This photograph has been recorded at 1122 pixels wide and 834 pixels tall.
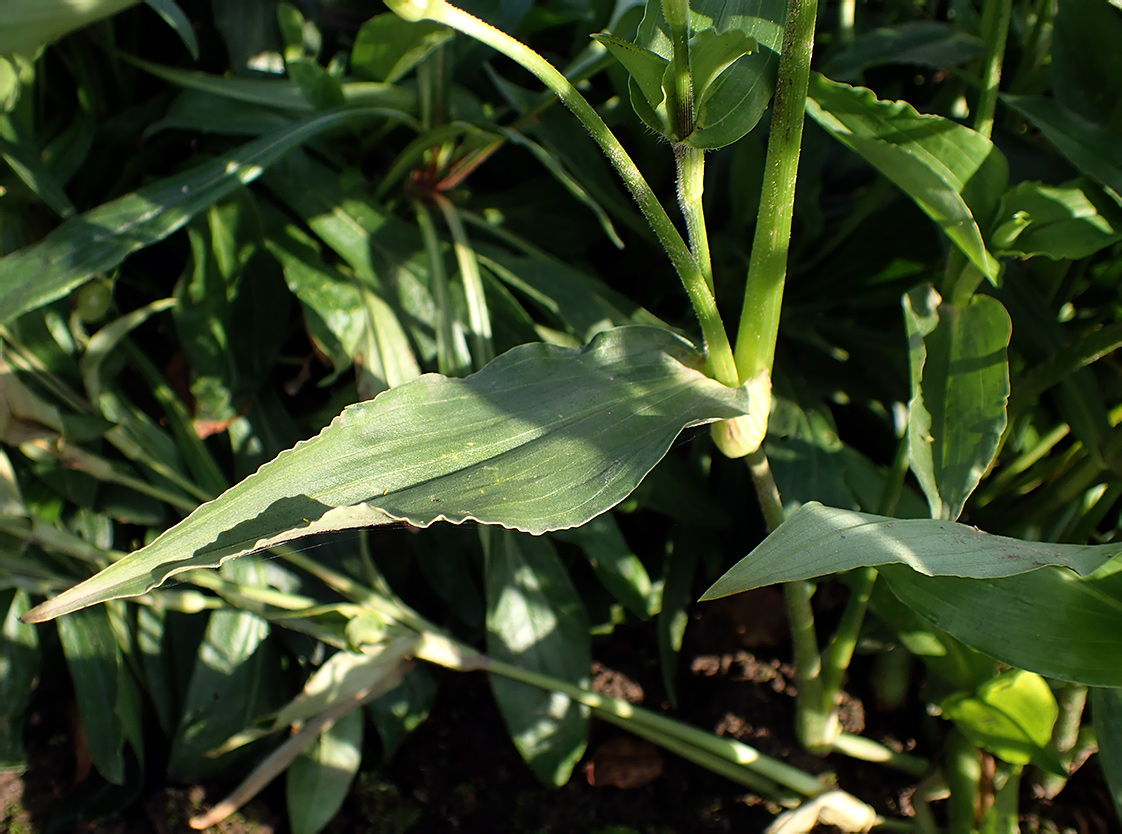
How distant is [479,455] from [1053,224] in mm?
437

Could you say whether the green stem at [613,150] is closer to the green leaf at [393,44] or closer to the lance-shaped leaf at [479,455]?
the lance-shaped leaf at [479,455]

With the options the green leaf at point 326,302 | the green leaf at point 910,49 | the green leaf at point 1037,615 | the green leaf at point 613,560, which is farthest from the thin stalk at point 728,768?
the green leaf at point 910,49

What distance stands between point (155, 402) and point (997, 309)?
2.84ft

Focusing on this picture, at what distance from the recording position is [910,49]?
2.50 feet

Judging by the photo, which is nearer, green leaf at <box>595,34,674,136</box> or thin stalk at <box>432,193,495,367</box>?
green leaf at <box>595,34,674,136</box>

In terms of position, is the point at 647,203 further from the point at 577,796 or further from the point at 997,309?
the point at 577,796

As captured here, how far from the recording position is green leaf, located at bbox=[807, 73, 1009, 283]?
54 centimetres

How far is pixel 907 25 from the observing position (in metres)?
0.79

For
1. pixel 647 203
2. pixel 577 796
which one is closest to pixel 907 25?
pixel 647 203

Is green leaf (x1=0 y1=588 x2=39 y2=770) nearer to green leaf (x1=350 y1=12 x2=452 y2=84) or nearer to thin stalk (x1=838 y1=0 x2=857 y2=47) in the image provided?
green leaf (x1=350 y1=12 x2=452 y2=84)

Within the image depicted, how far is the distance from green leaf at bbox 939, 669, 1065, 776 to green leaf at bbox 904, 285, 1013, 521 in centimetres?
17

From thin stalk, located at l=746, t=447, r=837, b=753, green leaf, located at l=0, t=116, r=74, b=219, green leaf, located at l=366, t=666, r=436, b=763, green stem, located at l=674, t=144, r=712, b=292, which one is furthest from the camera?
green leaf, located at l=366, t=666, r=436, b=763

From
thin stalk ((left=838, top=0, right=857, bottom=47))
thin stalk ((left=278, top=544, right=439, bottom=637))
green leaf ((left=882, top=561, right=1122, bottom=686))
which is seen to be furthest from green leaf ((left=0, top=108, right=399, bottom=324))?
green leaf ((left=882, top=561, right=1122, bottom=686))

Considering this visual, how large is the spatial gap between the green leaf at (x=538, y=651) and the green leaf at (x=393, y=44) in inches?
18.8
